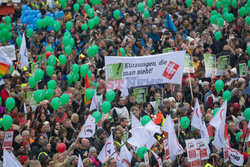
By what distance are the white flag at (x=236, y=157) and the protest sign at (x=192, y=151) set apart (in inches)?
27.7

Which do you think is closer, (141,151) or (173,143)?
(141,151)

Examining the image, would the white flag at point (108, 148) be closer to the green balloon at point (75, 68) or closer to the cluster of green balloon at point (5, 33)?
the green balloon at point (75, 68)

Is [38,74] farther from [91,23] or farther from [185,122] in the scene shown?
[185,122]

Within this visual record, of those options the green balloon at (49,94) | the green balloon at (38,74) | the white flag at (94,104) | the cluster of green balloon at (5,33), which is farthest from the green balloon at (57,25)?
the white flag at (94,104)

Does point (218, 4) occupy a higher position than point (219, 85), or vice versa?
point (218, 4)

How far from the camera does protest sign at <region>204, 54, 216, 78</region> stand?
15484 mm

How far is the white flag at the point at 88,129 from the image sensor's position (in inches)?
454

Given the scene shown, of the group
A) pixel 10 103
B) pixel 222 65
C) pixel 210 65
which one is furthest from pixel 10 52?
pixel 222 65

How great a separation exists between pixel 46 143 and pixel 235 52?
7.23 metres

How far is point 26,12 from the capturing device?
18.2 metres

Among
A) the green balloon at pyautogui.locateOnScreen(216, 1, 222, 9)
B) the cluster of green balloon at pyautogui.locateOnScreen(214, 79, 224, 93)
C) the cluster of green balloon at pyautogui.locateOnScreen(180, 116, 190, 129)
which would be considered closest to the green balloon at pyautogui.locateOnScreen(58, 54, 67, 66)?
the cluster of green balloon at pyautogui.locateOnScreen(214, 79, 224, 93)

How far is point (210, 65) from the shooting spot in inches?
615

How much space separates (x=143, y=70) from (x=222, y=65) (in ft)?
9.75

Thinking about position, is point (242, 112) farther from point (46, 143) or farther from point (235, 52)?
point (46, 143)
